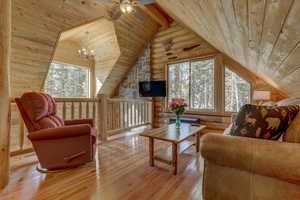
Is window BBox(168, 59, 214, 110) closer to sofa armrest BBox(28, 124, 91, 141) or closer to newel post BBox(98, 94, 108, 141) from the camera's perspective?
newel post BBox(98, 94, 108, 141)

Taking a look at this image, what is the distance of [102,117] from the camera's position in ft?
10.8

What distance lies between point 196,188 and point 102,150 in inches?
74.5

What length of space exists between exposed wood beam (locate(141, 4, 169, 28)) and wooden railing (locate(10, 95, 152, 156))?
263 cm

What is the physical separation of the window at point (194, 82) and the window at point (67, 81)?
3.48 metres

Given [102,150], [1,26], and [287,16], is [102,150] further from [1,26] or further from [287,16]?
[287,16]

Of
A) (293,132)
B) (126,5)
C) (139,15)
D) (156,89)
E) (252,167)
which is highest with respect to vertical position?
(139,15)

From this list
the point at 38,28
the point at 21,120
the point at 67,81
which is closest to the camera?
the point at 21,120

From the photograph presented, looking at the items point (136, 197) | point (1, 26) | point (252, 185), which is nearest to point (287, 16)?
point (252, 185)

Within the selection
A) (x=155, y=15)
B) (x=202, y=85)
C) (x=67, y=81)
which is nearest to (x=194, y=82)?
(x=202, y=85)

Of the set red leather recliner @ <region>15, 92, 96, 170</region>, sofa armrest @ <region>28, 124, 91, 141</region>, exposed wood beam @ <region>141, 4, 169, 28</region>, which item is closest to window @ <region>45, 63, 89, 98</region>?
exposed wood beam @ <region>141, 4, 169, 28</region>

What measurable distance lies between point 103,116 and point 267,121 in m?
2.95

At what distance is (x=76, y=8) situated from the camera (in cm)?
328

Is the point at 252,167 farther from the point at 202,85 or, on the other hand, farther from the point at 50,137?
the point at 202,85

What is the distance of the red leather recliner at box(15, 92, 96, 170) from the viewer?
182 cm
